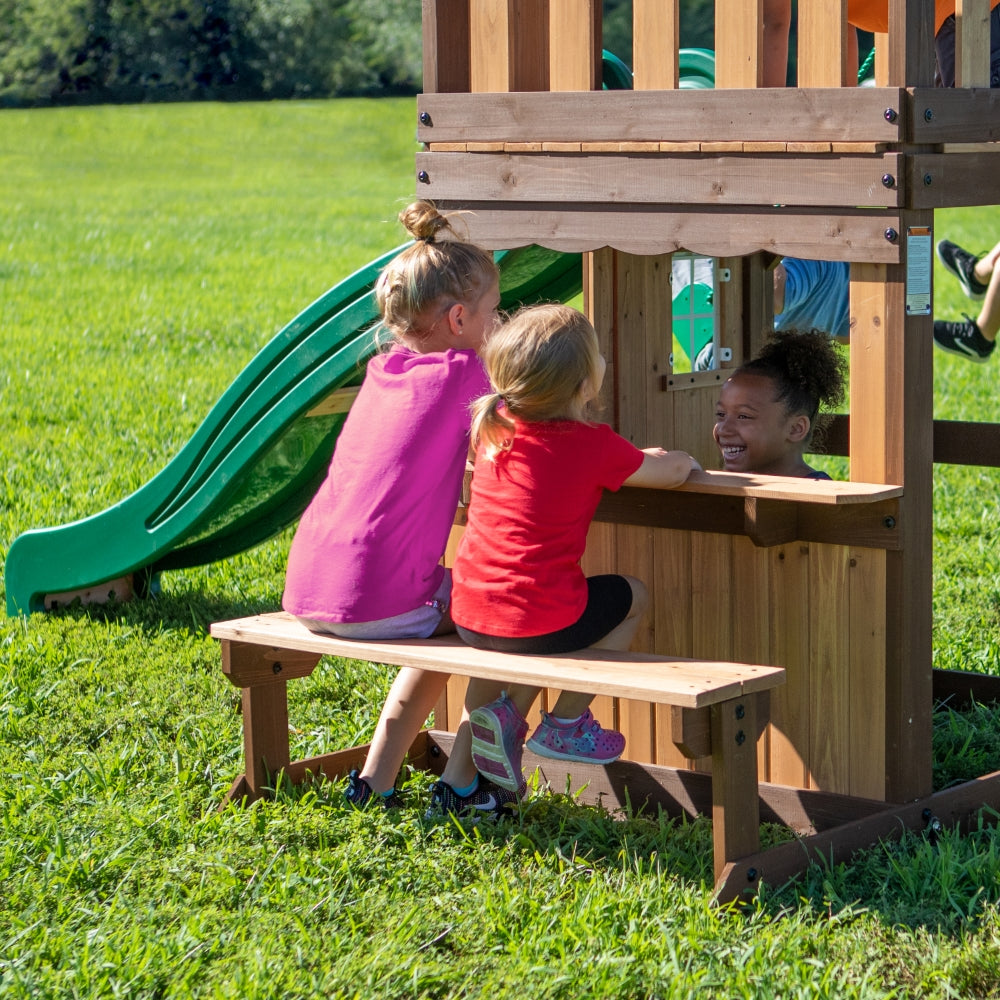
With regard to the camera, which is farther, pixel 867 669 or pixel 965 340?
pixel 965 340

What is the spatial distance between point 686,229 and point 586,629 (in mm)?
1002

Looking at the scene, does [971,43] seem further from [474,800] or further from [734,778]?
[474,800]

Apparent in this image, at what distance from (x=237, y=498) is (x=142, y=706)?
1.11m

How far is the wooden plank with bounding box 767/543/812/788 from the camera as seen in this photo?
13.3ft

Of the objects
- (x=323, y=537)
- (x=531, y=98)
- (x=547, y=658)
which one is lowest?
(x=547, y=658)

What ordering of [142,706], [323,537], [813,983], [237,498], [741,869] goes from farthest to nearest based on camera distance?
[237,498] < [142,706] < [323,537] < [741,869] < [813,983]

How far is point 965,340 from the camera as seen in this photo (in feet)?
26.2

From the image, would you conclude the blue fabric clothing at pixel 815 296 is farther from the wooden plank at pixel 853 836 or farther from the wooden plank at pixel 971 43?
the wooden plank at pixel 853 836

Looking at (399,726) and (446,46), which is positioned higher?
(446,46)

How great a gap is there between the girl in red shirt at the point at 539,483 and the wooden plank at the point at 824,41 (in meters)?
0.79

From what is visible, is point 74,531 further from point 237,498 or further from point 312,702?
point 312,702

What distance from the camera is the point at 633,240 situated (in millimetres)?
4098

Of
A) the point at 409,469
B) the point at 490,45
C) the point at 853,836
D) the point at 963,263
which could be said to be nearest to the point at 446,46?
the point at 490,45

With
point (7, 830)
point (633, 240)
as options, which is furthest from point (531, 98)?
point (7, 830)
